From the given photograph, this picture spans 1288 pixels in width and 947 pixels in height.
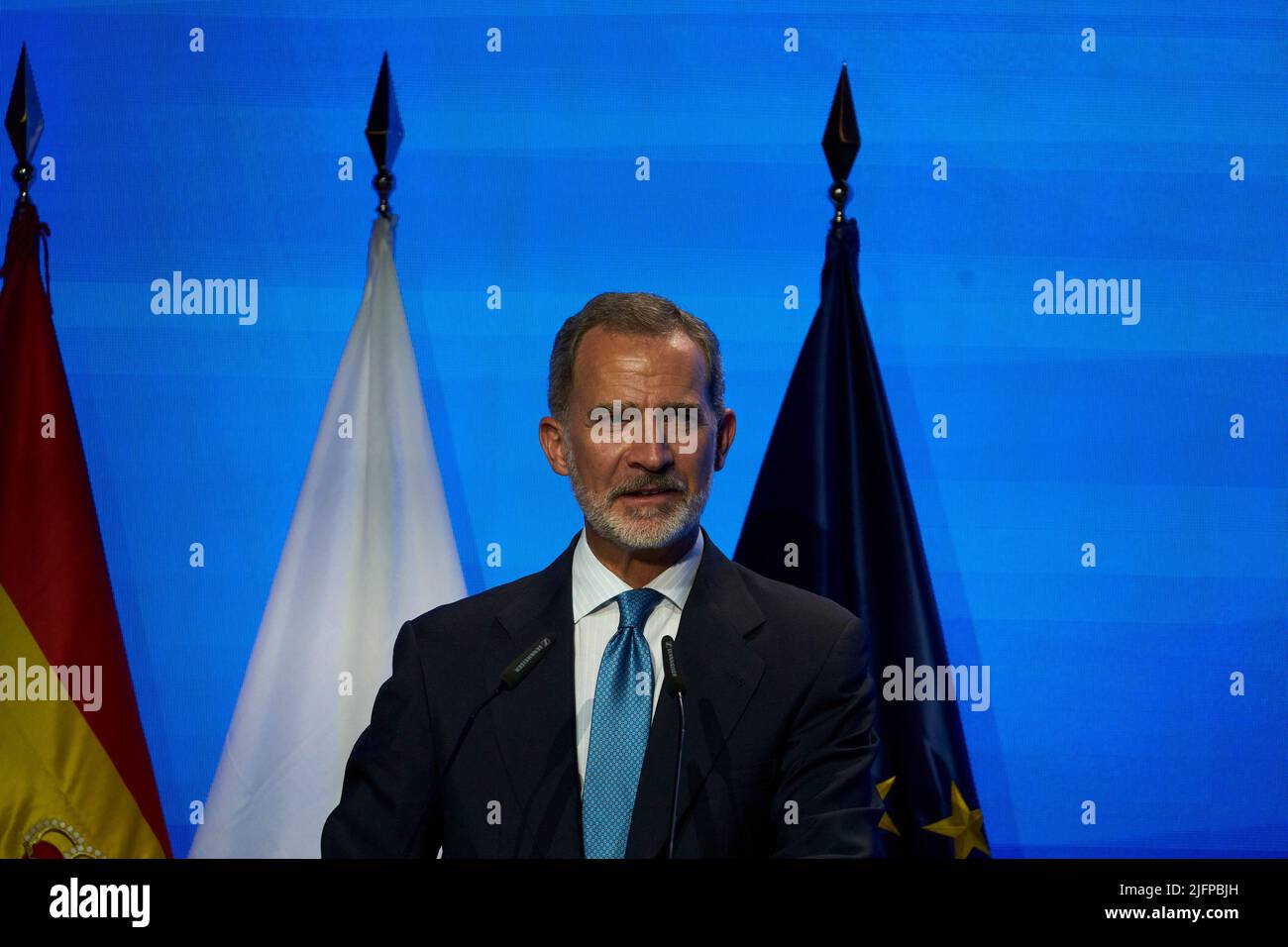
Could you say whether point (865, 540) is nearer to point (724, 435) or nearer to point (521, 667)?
point (724, 435)

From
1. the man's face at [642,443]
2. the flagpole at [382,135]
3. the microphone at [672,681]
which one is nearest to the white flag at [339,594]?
the flagpole at [382,135]

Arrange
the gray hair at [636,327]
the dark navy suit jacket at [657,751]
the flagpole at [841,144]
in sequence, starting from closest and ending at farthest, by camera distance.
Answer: the dark navy suit jacket at [657,751], the gray hair at [636,327], the flagpole at [841,144]

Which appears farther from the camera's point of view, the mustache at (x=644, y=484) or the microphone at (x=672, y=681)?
the mustache at (x=644, y=484)

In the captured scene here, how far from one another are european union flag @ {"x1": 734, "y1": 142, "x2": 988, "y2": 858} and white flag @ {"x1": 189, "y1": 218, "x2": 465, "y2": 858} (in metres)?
0.77

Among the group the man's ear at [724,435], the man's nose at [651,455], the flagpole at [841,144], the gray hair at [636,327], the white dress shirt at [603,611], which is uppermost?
the flagpole at [841,144]

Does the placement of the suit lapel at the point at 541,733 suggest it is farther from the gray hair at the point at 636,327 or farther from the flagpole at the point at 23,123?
the flagpole at the point at 23,123

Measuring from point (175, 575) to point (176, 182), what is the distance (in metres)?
0.95

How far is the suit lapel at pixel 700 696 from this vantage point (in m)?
2.12

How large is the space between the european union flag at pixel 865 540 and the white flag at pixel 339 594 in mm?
773

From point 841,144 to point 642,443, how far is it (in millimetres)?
1117

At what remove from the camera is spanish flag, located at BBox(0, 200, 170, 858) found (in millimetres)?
2930

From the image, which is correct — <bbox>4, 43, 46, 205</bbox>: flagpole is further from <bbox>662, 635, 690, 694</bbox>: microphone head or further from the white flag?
<bbox>662, 635, 690, 694</bbox>: microphone head
